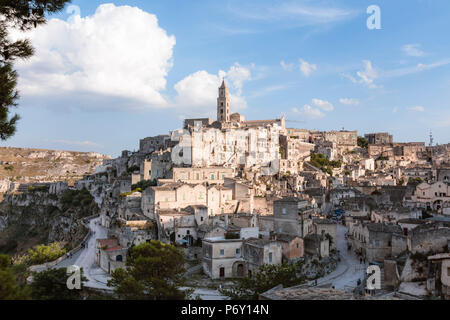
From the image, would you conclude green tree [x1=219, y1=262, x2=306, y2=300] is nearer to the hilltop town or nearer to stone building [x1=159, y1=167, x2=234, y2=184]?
the hilltop town

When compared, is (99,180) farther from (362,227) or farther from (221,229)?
(362,227)

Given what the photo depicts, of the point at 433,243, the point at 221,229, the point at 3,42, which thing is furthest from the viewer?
the point at 221,229

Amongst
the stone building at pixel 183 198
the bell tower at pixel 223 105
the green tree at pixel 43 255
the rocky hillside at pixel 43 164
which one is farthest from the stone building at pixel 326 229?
the rocky hillside at pixel 43 164

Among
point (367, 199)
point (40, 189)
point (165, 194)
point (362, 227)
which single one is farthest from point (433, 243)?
point (40, 189)

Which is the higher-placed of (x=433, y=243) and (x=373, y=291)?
(x=433, y=243)

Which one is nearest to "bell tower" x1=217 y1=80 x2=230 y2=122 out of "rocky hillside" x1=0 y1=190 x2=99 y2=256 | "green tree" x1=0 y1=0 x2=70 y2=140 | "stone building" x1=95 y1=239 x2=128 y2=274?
"rocky hillside" x1=0 y1=190 x2=99 y2=256

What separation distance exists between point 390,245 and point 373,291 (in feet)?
32.0

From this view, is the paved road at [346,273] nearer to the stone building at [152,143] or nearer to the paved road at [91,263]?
the paved road at [91,263]

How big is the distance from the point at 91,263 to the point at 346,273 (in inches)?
905

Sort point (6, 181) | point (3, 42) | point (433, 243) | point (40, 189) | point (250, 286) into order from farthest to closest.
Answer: point (6, 181) < point (40, 189) < point (433, 243) < point (250, 286) < point (3, 42)

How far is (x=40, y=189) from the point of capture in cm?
8112

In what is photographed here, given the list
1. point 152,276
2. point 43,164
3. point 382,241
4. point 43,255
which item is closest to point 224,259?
point 152,276

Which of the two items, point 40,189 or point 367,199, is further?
point 40,189

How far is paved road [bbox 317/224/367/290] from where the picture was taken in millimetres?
27703
